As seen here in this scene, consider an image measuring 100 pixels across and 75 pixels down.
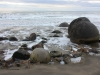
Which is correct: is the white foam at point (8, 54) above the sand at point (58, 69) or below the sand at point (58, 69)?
below

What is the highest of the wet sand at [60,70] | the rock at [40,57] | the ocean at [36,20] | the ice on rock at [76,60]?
the rock at [40,57]

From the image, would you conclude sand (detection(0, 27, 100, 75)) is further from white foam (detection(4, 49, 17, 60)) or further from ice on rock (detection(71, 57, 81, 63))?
white foam (detection(4, 49, 17, 60))

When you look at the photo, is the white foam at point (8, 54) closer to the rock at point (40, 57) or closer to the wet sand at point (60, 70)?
the rock at point (40, 57)

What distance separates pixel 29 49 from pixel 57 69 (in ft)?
8.13

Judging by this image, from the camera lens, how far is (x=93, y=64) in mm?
5473

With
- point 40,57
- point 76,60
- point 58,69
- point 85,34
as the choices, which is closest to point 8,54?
point 40,57

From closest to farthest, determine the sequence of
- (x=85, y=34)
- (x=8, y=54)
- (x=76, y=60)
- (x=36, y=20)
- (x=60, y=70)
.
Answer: (x=60, y=70) < (x=76, y=60) < (x=8, y=54) < (x=85, y=34) < (x=36, y=20)

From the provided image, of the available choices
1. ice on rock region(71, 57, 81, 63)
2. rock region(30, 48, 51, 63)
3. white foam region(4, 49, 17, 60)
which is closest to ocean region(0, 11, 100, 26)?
white foam region(4, 49, 17, 60)

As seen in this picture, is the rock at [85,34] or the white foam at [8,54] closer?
the white foam at [8,54]

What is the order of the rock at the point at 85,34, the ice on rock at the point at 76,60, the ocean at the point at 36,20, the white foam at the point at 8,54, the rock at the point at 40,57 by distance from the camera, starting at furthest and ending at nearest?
the ocean at the point at 36,20 < the rock at the point at 85,34 < the white foam at the point at 8,54 < the ice on rock at the point at 76,60 < the rock at the point at 40,57

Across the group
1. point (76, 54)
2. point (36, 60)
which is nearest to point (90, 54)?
point (76, 54)

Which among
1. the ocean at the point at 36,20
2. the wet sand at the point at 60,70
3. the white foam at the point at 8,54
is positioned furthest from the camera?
the ocean at the point at 36,20

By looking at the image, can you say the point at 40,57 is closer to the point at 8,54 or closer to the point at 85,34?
the point at 8,54

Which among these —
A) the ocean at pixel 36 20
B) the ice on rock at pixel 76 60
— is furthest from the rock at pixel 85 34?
the ocean at pixel 36 20
